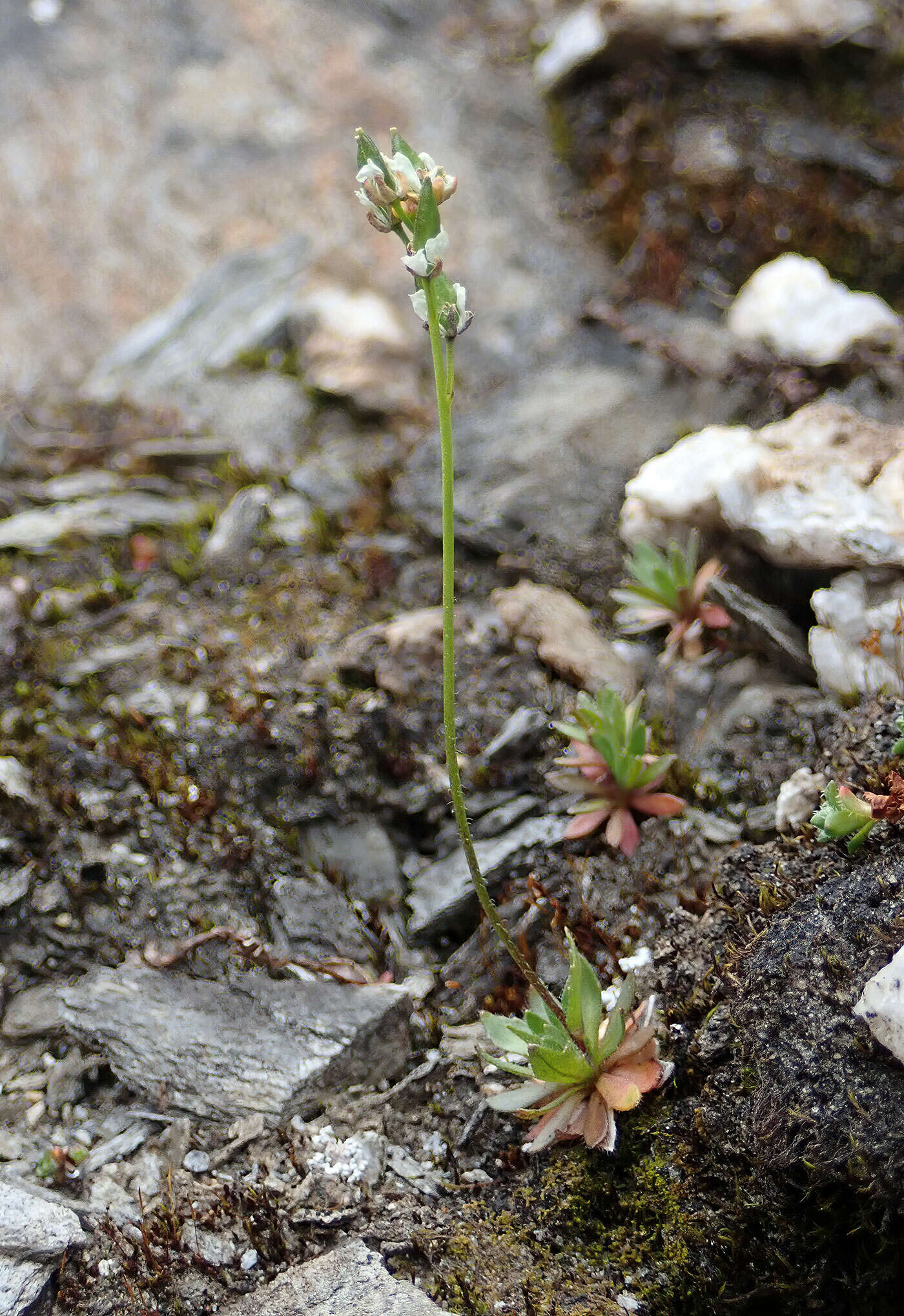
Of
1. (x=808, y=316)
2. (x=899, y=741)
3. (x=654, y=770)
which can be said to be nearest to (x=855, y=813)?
(x=899, y=741)

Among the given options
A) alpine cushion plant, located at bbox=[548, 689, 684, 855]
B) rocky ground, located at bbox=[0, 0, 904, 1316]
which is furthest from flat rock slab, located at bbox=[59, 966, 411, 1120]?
alpine cushion plant, located at bbox=[548, 689, 684, 855]

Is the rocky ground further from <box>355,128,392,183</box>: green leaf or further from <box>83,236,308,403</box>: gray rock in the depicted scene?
<box>355,128,392,183</box>: green leaf

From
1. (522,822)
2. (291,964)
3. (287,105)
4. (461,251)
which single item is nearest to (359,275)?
(461,251)

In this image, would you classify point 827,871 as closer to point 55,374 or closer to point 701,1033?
point 701,1033

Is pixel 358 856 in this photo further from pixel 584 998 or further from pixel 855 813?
pixel 855 813

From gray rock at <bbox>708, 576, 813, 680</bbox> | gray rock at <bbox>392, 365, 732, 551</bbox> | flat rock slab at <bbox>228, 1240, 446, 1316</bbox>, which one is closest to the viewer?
flat rock slab at <bbox>228, 1240, 446, 1316</bbox>
